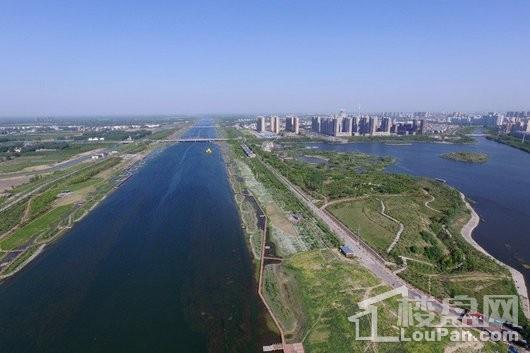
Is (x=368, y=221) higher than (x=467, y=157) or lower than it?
higher

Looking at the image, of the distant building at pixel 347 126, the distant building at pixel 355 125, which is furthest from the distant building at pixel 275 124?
the distant building at pixel 355 125

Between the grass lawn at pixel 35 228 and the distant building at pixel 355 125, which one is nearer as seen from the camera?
the grass lawn at pixel 35 228

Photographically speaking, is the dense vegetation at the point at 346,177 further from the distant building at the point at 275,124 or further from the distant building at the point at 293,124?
the distant building at the point at 275,124

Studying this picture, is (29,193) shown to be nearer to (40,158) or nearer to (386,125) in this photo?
(40,158)

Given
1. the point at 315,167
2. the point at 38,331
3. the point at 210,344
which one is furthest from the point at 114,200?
the point at 315,167

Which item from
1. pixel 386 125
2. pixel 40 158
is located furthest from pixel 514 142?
pixel 40 158

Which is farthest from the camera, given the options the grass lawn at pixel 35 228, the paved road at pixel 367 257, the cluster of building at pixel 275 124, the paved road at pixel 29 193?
the cluster of building at pixel 275 124

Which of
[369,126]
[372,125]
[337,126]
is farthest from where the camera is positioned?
[369,126]
